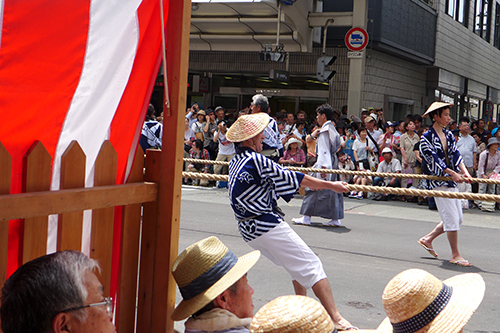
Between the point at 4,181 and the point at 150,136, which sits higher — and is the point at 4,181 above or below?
below

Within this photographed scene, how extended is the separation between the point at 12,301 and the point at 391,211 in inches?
413

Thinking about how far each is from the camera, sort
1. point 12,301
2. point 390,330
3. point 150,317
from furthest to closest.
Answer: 1. point 150,317
2. point 390,330
3. point 12,301

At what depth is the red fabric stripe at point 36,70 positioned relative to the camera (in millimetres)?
2332

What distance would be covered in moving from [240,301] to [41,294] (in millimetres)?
1100

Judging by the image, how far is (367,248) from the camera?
26.1ft

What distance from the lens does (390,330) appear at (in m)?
2.39

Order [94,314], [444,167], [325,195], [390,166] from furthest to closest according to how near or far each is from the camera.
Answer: [390,166]
[325,195]
[444,167]
[94,314]

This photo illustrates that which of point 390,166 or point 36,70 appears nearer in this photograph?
point 36,70

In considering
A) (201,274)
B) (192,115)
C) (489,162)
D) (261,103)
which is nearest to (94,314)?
(201,274)

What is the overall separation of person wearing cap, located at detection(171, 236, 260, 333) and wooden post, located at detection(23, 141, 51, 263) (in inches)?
26.8

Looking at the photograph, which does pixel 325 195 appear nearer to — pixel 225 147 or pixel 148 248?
pixel 225 147

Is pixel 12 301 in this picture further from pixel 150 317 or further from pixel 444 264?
A: pixel 444 264

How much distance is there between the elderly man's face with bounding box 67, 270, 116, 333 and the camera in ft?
6.38

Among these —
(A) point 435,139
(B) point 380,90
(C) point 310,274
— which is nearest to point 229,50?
(B) point 380,90
